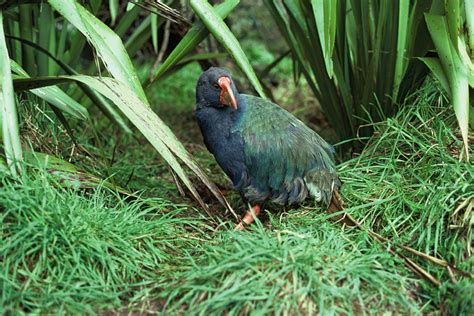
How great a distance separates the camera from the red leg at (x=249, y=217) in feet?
7.72

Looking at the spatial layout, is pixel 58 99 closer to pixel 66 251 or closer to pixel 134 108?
pixel 134 108

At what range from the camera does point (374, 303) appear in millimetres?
1921

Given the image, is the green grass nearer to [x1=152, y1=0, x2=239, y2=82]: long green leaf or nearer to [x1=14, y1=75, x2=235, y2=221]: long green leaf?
[x1=14, y1=75, x2=235, y2=221]: long green leaf

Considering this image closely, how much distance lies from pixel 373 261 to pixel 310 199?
2.01 ft

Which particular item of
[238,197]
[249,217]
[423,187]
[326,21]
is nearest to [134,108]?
[249,217]

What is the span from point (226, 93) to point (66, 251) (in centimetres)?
88

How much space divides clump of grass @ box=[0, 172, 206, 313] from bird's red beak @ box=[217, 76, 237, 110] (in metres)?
0.57

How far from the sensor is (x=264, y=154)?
8.12ft

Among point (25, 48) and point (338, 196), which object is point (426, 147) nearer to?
point (338, 196)

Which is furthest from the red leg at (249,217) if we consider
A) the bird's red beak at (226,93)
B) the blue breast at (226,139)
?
the bird's red beak at (226,93)

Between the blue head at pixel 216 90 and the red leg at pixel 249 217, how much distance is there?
1.29 ft

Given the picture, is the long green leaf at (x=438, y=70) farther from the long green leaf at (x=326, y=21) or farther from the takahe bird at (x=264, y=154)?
the takahe bird at (x=264, y=154)

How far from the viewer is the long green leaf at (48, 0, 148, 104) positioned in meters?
2.11

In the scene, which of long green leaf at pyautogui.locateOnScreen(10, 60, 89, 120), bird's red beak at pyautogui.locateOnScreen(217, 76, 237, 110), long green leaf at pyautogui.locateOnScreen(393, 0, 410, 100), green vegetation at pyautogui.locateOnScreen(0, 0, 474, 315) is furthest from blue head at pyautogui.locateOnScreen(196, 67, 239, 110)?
long green leaf at pyautogui.locateOnScreen(393, 0, 410, 100)
